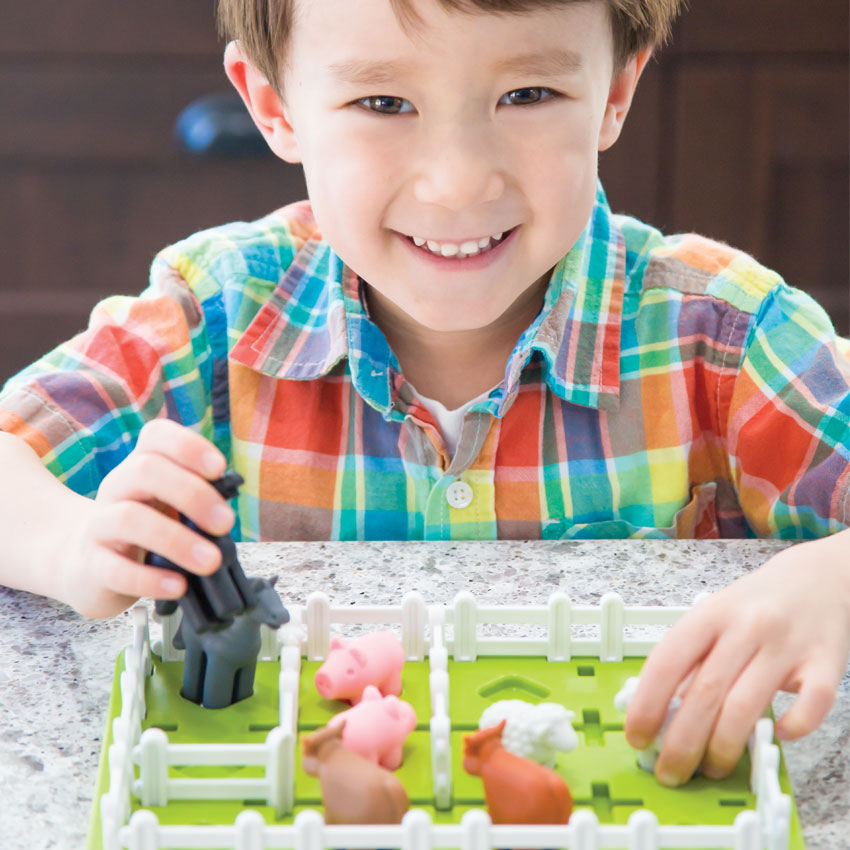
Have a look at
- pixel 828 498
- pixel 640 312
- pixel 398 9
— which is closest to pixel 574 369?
pixel 640 312

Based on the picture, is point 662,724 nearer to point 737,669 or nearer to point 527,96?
point 737,669

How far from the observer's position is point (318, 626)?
0.63 metres

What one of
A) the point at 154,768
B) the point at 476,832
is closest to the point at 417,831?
the point at 476,832

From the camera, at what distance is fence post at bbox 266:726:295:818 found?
50 centimetres

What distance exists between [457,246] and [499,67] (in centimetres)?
14

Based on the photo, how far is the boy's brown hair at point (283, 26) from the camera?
0.84 metres

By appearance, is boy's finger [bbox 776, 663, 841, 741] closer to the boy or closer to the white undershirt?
the boy

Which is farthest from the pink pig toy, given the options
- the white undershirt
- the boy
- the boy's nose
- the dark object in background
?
the dark object in background

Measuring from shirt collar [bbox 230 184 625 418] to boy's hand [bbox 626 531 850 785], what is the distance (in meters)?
0.36

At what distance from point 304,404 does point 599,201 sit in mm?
306

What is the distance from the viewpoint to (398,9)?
0.73 meters

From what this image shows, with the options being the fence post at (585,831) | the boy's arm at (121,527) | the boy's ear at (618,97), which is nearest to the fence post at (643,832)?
the fence post at (585,831)

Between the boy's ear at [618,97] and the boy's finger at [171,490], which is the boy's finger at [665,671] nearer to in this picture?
the boy's finger at [171,490]

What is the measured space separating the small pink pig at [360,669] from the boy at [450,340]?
0.19 meters
